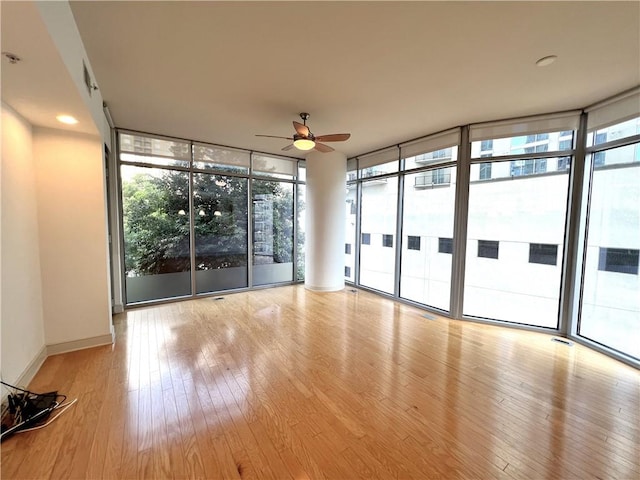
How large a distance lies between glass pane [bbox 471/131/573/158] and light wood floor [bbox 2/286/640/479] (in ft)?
8.37

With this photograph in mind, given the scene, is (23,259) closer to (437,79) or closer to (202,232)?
(202,232)

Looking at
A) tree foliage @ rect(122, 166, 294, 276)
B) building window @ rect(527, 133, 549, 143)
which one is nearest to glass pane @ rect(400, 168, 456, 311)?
building window @ rect(527, 133, 549, 143)

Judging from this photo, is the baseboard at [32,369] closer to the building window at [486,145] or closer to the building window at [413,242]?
the building window at [413,242]

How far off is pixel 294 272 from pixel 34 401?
4476 millimetres

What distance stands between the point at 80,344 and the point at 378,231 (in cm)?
496

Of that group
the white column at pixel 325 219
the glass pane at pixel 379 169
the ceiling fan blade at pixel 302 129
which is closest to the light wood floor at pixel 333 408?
the white column at pixel 325 219

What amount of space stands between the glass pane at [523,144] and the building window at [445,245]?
1343 mm

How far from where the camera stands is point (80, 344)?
9.88ft

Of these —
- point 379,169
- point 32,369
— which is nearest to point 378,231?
point 379,169

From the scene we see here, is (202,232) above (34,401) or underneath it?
above

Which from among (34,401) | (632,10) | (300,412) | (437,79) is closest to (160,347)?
(34,401)

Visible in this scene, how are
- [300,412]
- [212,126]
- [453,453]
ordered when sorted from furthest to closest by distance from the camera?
[212,126]
[300,412]
[453,453]

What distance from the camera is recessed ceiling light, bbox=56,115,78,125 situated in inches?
96.4

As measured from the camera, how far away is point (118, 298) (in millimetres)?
4184
